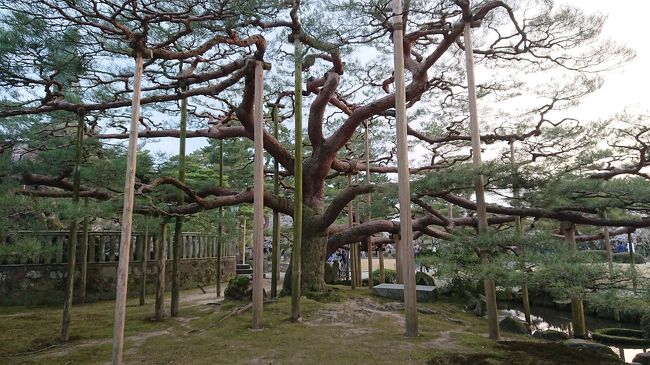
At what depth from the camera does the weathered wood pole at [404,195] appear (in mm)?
5238

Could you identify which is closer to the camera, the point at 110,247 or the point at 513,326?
the point at 513,326

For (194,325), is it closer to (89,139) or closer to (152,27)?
(89,139)

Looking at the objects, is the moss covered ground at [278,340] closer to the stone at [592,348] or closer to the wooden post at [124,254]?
the stone at [592,348]

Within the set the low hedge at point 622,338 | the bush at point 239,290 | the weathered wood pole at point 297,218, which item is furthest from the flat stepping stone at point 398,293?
the weathered wood pole at point 297,218

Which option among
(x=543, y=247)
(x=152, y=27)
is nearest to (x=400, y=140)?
(x=543, y=247)

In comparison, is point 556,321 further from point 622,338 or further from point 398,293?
point 398,293

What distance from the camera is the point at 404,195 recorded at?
17.8 ft

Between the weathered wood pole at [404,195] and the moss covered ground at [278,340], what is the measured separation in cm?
43

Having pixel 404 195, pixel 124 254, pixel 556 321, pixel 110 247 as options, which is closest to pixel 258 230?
pixel 124 254

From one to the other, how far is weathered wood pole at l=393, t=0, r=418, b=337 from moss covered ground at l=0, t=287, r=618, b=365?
0.43 m

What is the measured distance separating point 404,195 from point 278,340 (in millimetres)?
2788

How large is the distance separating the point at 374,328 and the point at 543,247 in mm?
2976

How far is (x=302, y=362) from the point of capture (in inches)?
171

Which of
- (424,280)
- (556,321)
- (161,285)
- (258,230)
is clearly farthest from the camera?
(424,280)
